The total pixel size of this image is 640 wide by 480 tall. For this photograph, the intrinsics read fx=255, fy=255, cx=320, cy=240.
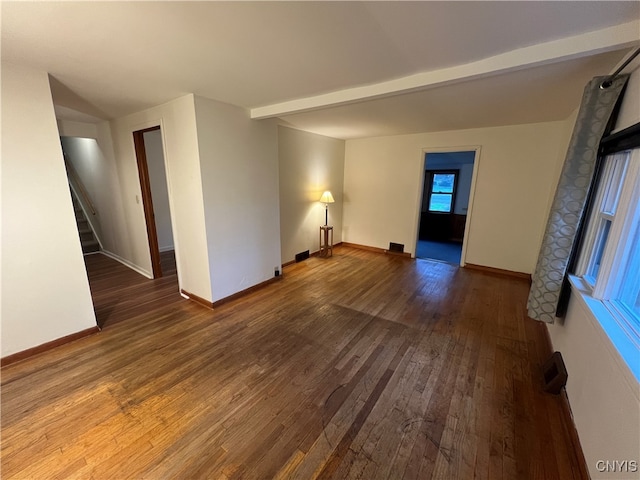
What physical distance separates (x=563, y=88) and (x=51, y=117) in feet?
14.4

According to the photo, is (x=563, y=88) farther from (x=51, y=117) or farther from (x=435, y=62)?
(x=51, y=117)

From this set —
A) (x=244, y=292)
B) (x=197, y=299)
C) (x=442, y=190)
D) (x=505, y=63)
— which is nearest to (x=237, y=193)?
(x=244, y=292)

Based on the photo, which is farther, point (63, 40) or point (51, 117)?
point (51, 117)

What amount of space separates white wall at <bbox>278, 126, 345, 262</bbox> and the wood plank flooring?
180 centimetres

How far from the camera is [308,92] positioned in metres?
2.43

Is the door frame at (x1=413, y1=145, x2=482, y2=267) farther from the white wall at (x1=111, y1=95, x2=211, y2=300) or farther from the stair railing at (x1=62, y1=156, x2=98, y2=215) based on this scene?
the stair railing at (x1=62, y1=156, x2=98, y2=215)

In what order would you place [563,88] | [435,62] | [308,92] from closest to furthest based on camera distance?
[435,62], [563,88], [308,92]

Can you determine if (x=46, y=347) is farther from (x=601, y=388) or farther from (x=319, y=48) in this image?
(x=601, y=388)

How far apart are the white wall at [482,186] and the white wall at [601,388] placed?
94.1 inches

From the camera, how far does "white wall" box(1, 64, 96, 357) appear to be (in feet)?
6.37

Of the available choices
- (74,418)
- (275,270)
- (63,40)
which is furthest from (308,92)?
(74,418)

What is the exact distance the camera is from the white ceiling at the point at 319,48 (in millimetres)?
1260

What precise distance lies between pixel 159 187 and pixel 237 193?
10.4ft

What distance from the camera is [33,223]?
209 centimetres
